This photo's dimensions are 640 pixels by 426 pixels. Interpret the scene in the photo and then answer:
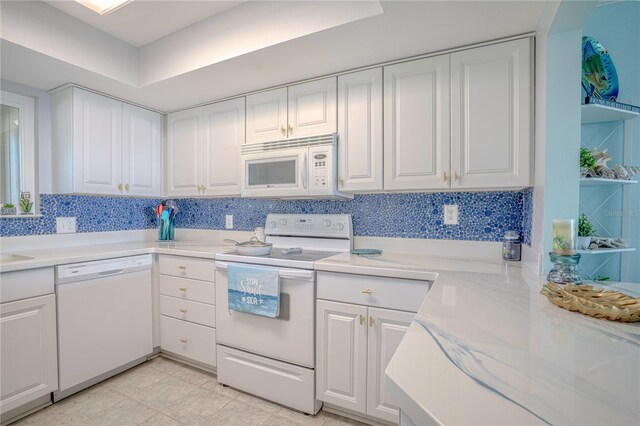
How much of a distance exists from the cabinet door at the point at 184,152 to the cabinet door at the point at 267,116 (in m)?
0.61

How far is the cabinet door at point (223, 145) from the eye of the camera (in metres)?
2.52

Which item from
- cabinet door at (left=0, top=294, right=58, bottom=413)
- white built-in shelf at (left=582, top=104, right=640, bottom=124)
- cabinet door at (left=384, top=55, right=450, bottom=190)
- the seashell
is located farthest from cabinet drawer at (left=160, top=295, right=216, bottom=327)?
white built-in shelf at (left=582, top=104, right=640, bottom=124)

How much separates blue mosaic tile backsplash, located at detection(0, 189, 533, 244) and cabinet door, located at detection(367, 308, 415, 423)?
2.33 ft

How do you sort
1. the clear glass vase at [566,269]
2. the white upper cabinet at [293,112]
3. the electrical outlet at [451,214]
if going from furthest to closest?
the white upper cabinet at [293,112] < the electrical outlet at [451,214] < the clear glass vase at [566,269]

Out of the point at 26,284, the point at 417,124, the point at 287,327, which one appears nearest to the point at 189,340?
the point at 287,327

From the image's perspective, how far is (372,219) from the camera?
7.41ft

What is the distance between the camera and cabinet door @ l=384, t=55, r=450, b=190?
180 centimetres

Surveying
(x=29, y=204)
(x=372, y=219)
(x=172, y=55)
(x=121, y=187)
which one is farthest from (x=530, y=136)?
(x=29, y=204)

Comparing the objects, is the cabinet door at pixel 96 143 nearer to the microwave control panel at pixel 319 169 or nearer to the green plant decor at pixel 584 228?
the microwave control panel at pixel 319 169

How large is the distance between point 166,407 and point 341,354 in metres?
1.14

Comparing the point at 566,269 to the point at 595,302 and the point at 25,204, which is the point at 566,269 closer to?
the point at 595,302

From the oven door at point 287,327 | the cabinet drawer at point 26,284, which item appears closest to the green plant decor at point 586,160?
the oven door at point 287,327

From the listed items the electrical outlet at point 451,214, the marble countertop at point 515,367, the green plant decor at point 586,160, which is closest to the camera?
the marble countertop at point 515,367

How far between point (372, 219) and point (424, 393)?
5.87ft
